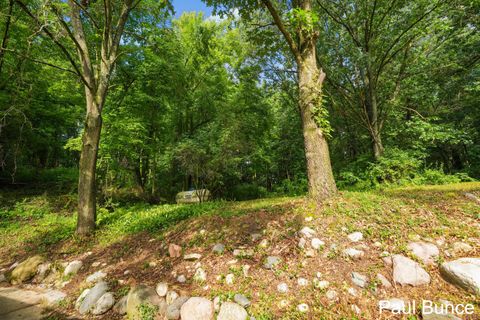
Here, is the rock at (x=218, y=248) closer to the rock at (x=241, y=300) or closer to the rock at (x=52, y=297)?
the rock at (x=241, y=300)

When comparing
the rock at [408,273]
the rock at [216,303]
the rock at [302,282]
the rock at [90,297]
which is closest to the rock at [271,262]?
the rock at [302,282]

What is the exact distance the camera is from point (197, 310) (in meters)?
2.35

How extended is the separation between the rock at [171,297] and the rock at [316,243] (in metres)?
1.90

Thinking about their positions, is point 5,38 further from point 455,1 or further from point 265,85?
point 455,1

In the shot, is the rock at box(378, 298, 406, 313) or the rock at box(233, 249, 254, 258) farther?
the rock at box(233, 249, 254, 258)

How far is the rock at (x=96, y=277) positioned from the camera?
3295 millimetres

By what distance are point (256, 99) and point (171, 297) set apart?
27.5 feet

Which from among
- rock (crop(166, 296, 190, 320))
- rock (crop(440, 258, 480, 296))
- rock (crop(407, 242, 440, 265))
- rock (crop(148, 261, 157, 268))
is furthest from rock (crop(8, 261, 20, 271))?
rock (crop(440, 258, 480, 296))

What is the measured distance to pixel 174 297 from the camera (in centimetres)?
258

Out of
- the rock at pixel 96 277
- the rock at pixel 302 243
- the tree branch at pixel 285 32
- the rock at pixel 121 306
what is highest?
the tree branch at pixel 285 32

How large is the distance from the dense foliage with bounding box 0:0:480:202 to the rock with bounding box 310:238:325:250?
12.0 ft

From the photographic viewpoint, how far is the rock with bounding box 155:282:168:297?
2683 millimetres

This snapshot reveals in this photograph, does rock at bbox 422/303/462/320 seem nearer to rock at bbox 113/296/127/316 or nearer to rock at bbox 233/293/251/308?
rock at bbox 233/293/251/308

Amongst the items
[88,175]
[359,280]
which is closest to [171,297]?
[359,280]
